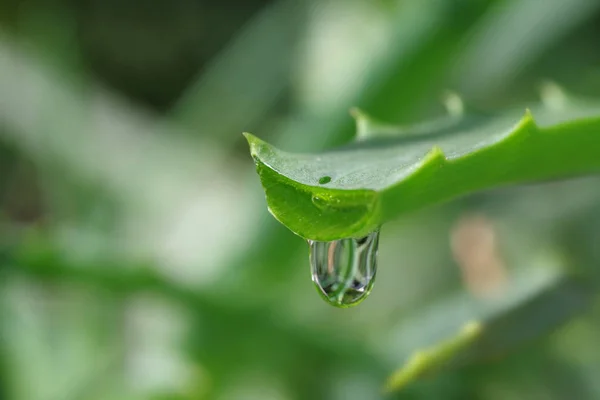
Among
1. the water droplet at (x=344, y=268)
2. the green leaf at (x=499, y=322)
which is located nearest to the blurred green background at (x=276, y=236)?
the green leaf at (x=499, y=322)

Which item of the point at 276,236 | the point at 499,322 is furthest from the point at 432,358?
the point at 276,236

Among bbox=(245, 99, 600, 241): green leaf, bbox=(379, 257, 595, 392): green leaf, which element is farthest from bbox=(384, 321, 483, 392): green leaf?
bbox=(245, 99, 600, 241): green leaf

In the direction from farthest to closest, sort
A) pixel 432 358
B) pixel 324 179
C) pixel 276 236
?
pixel 276 236 → pixel 432 358 → pixel 324 179

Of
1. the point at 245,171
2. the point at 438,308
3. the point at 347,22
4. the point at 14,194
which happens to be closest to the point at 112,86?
the point at 14,194

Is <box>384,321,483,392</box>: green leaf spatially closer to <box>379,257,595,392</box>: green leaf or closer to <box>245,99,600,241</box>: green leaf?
<box>379,257,595,392</box>: green leaf

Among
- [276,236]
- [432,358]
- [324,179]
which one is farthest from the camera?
[276,236]

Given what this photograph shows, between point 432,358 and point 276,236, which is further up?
point 276,236

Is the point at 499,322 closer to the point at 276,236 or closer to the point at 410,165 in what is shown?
the point at 410,165
